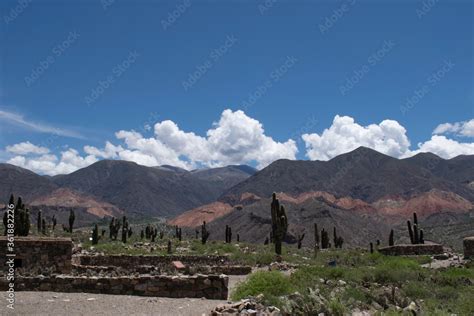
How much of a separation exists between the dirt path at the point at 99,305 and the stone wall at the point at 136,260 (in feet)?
41.8

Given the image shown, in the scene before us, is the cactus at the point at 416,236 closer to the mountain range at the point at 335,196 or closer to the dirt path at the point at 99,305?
the mountain range at the point at 335,196

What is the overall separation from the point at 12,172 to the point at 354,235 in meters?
151

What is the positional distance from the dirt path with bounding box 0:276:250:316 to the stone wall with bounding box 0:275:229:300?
340mm

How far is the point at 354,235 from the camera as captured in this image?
91500mm

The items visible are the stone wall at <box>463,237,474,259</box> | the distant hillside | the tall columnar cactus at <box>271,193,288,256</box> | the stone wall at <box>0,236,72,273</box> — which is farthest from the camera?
the distant hillside

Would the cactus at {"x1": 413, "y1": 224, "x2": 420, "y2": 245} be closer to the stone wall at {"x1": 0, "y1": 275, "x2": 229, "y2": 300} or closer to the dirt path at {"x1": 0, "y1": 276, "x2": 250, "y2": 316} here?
the stone wall at {"x1": 0, "y1": 275, "x2": 229, "y2": 300}

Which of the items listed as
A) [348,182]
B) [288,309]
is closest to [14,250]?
[288,309]

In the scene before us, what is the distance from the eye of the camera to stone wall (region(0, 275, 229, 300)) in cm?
1490

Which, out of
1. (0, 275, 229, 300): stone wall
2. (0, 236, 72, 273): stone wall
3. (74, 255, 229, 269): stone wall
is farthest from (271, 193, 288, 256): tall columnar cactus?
(0, 275, 229, 300): stone wall

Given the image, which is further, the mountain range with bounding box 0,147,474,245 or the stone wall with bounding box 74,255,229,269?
the mountain range with bounding box 0,147,474,245

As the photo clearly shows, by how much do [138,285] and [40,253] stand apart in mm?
6160

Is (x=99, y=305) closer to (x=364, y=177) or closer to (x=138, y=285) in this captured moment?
(x=138, y=285)

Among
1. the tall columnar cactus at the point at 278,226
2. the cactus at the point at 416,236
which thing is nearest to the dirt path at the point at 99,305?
the tall columnar cactus at the point at 278,226

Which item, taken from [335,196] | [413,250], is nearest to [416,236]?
[413,250]
